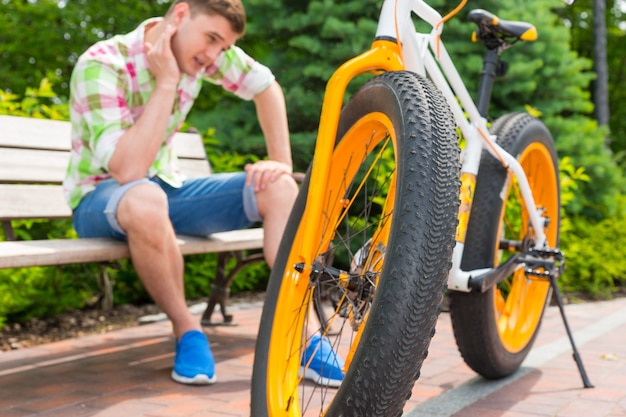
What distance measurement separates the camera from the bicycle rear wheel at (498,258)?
2.70 m

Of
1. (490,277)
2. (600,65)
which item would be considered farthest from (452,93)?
(600,65)

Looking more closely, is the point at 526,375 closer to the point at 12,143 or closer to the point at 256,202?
the point at 256,202

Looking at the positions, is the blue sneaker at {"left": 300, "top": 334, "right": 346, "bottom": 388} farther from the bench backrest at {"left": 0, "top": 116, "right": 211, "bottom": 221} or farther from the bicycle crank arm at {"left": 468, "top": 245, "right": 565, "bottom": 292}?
the bench backrest at {"left": 0, "top": 116, "right": 211, "bottom": 221}

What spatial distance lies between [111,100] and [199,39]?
377 mm

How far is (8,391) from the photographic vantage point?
8.76ft

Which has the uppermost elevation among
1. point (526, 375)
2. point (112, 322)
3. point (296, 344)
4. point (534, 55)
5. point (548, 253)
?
point (534, 55)

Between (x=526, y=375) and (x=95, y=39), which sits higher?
(x=95, y=39)

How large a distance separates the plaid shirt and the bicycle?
0.89 meters

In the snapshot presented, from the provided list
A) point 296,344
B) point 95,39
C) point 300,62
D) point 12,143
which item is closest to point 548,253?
point 296,344

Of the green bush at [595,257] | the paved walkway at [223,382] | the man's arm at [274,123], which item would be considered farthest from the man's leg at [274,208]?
the green bush at [595,257]

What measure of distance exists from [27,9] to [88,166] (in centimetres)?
544

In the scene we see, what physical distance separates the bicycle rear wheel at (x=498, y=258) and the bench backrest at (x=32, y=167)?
1653 millimetres

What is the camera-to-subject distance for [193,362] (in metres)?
2.80

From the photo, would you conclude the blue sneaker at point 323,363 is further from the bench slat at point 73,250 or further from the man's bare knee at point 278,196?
the bench slat at point 73,250
